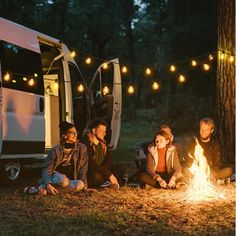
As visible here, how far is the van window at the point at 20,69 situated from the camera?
7.73 meters

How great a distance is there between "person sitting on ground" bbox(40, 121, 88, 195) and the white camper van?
0.93m

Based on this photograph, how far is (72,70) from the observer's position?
1033 centimetres

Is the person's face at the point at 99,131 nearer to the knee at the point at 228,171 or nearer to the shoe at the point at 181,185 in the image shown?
the shoe at the point at 181,185

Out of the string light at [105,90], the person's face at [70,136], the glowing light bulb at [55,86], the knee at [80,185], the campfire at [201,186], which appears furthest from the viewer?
the string light at [105,90]

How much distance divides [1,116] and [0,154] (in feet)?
1.77

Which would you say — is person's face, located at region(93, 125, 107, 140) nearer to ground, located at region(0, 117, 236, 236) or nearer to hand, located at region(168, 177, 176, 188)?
ground, located at region(0, 117, 236, 236)

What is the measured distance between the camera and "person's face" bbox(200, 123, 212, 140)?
800 centimetres

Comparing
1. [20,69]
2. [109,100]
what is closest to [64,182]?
[20,69]

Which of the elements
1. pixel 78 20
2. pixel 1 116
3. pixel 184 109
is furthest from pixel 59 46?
pixel 78 20

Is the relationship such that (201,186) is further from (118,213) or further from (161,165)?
(118,213)

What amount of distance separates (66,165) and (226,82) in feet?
10.9

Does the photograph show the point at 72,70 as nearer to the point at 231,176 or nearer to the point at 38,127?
the point at 38,127

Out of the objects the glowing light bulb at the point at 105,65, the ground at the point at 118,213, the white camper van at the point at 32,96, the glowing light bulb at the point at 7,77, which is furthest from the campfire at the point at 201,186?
the glowing light bulb at the point at 105,65

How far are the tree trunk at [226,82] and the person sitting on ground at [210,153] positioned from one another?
868 millimetres
